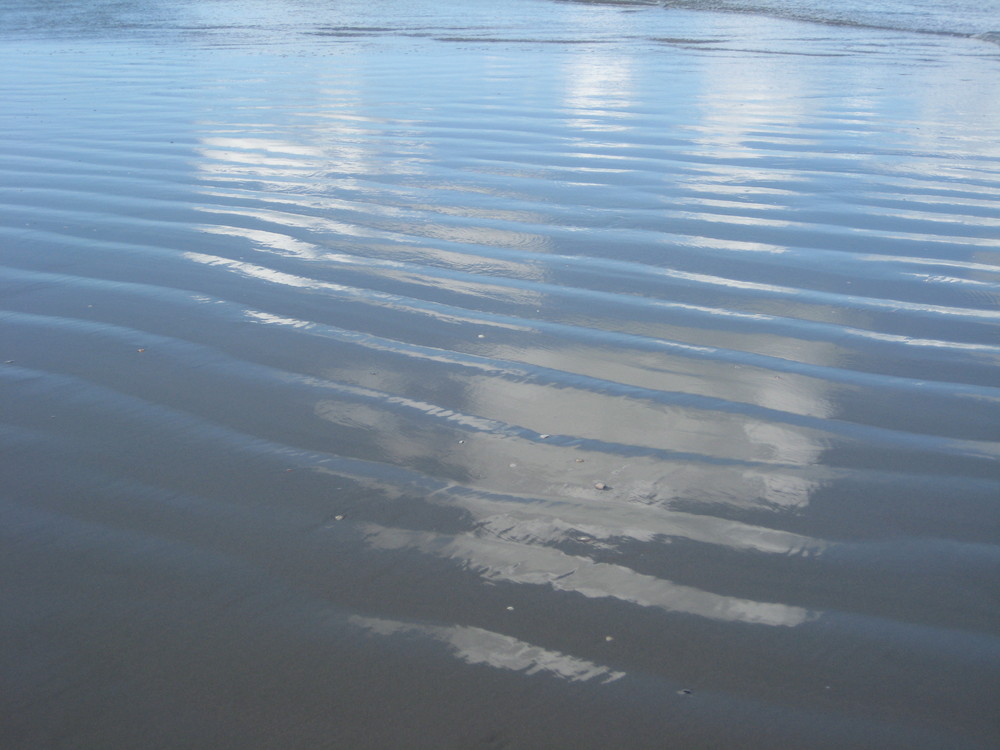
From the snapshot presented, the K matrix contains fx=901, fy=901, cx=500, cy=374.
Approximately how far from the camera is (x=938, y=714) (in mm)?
1362

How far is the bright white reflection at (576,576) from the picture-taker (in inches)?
62.1

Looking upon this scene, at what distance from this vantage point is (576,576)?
65.4 inches

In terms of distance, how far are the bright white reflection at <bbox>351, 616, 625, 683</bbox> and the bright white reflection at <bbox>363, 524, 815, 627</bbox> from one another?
156 millimetres

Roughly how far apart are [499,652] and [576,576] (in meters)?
0.24

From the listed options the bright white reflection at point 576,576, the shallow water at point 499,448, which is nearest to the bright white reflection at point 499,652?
the shallow water at point 499,448

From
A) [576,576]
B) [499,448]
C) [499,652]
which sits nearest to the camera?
[499,652]

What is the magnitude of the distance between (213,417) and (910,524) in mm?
1609

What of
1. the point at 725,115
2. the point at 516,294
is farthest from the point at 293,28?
the point at 516,294

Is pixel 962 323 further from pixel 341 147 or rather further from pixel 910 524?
pixel 341 147

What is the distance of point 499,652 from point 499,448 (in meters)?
0.67

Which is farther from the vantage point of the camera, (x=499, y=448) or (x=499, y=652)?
(x=499, y=448)

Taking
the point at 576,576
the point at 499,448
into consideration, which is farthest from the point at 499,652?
the point at 499,448

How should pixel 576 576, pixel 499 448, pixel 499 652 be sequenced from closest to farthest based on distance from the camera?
pixel 499 652 < pixel 576 576 < pixel 499 448

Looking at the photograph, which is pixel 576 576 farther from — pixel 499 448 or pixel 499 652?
pixel 499 448
